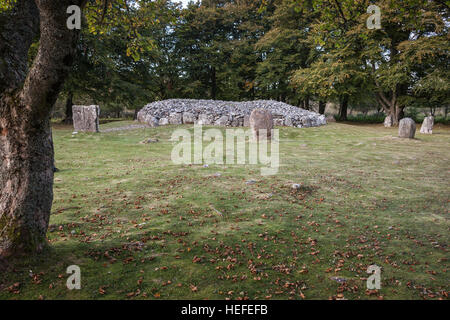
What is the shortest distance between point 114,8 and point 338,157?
936 cm

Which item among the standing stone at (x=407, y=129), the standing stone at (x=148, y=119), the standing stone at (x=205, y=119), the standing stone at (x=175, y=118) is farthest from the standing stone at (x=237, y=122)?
the standing stone at (x=407, y=129)

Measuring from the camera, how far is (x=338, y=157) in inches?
429

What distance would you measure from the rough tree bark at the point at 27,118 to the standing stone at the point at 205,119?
55.1 feet

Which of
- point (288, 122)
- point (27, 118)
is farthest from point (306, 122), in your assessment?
point (27, 118)

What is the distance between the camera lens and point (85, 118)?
16547 millimetres

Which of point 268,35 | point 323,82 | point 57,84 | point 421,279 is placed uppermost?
point 268,35

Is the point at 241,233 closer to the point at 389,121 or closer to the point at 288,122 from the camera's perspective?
the point at 288,122

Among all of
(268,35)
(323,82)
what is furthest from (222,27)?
(323,82)

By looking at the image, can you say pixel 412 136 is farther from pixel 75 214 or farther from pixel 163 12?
pixel 75 214

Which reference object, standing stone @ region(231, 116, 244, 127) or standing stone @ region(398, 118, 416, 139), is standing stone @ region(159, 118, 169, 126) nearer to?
standing stone @ region(231, 116, 244, 127)

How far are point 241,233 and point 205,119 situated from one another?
16516 millimetres

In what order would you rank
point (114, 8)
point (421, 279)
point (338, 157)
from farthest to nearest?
point (338, 157) → point (114, 8) → point (421, 279)

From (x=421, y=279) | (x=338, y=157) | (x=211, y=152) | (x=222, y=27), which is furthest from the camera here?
(x=222, y=27)
